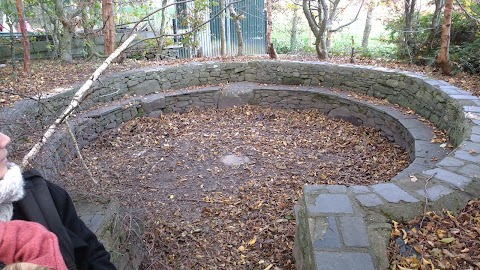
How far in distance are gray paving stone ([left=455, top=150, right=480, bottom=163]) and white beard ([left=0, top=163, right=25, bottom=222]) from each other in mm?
3306

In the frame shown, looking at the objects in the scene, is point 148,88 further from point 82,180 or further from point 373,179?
point 373,179

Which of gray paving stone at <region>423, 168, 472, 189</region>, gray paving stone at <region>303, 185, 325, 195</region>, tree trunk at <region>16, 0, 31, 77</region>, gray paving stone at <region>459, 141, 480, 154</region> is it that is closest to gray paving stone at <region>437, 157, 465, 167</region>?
gray paving stone at <region>423, 168, 472, 189</region>

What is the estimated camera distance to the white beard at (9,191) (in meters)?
1.03

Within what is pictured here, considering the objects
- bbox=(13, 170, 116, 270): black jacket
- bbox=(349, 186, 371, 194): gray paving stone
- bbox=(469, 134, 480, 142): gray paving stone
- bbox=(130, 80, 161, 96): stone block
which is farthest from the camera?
bbox=(130, 80, 161, 96): stone block

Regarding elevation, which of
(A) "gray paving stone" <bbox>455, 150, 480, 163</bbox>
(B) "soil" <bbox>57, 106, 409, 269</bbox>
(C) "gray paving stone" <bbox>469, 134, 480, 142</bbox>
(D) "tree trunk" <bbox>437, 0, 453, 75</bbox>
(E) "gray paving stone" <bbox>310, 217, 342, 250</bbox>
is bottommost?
(B) "soil" <bbox>57, 106, 409, 269</bbox>

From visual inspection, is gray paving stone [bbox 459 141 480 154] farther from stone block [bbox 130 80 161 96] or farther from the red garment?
stone block [bbox 130 80 161 96]

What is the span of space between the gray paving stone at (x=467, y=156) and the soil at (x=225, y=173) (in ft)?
3.30

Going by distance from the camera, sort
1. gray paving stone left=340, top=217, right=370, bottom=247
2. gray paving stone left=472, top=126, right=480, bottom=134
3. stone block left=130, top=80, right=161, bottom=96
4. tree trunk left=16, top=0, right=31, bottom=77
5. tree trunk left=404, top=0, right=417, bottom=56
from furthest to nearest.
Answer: tree trunk left=404, top=0, right=417, bottom=56
stone block left=130, top=80, right=161, bottom=96
tree trunk left=16, top=0, right=31, bottom=77
gray paving stone left=472, top=126, right=480, bottom=134
gray paving stone left=340, top=217, right=370, bottom=247

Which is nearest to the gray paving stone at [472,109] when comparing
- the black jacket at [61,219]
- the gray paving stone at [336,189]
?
the gray paving stone at [336,189]

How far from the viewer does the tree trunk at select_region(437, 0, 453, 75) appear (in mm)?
5117

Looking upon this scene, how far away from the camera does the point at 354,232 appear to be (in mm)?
2098

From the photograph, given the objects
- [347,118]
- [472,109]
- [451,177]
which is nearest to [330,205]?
[451,177]

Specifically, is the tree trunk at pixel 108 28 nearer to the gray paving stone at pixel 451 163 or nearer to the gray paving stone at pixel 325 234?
the gray paving stone at pixel 325 234

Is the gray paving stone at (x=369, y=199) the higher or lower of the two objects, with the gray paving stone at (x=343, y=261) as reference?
higher
